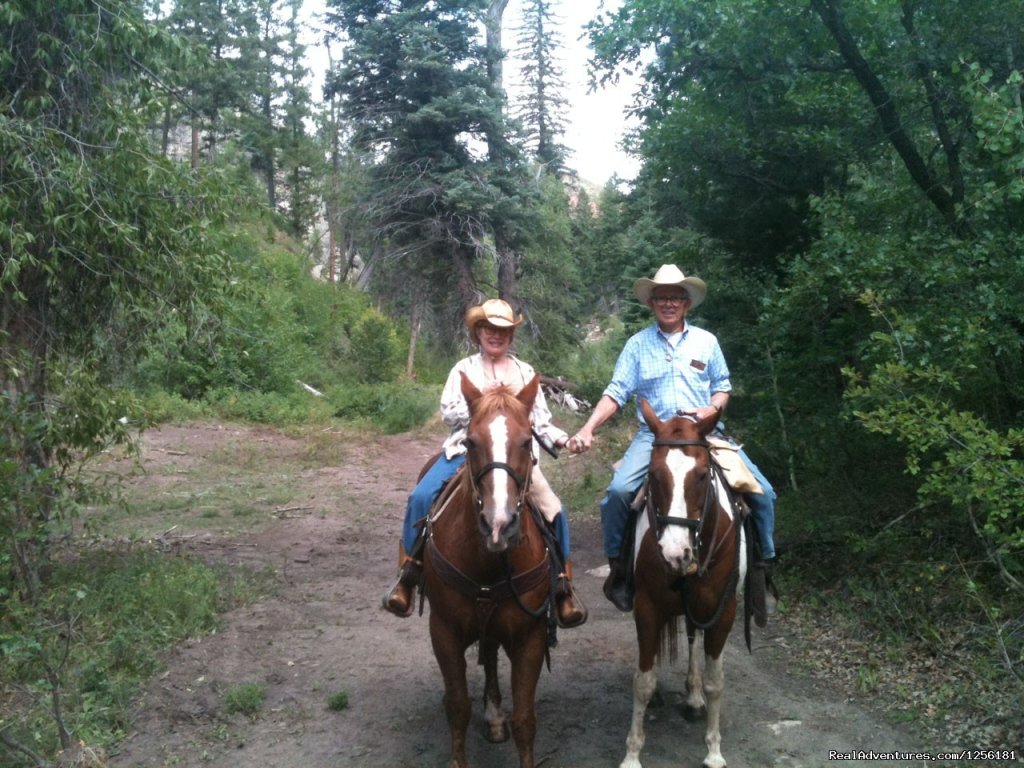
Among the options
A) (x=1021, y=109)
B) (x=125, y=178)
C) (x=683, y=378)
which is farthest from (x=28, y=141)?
(x=1021, y=109)

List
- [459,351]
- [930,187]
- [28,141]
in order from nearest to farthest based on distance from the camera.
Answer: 1. [28,141]
2. [930,187]
3. [459,351]

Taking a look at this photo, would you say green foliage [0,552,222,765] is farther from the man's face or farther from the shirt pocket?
the man's face

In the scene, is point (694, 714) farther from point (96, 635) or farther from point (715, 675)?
point (96, 635)

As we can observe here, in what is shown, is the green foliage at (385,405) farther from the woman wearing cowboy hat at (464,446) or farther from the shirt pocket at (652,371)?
the woman wearing cowboy hat at (464,446)

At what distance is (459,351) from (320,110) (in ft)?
71.6

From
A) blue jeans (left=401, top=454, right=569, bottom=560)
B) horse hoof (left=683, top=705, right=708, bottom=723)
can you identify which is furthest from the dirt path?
blue jeans (left=401, top=454, right=569, bottom=560)

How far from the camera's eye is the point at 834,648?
6508 millimetres

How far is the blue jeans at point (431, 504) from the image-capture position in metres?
4.91

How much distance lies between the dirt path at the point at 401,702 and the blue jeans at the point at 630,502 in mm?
1152

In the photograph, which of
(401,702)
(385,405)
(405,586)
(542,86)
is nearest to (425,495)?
(405,586)

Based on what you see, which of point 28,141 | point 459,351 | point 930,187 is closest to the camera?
point 28,141

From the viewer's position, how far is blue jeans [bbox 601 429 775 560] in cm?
514

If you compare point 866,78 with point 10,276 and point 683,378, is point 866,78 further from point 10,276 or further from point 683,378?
point 10,276

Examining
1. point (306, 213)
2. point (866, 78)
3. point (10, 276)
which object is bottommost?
point (10, 276)
